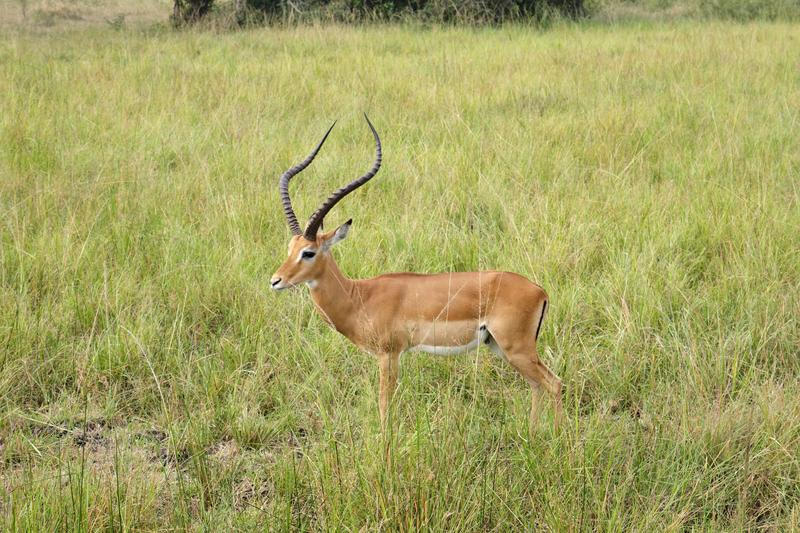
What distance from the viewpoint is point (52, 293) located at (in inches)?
162

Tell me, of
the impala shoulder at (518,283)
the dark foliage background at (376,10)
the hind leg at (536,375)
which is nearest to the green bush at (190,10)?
the dark foliage background at (376,10)

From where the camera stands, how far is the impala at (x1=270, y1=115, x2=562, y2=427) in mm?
3025

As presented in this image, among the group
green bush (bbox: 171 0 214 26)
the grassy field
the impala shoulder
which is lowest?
the grassy field

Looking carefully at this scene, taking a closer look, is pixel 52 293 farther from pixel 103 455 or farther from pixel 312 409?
pixel 312 409

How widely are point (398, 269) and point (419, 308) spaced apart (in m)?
1.24

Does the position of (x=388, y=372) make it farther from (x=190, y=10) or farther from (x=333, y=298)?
(x=190, y=10)

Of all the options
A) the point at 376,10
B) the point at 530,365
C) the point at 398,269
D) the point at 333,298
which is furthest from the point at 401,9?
the point at 530,365

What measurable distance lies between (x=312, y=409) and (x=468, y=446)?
0.76m

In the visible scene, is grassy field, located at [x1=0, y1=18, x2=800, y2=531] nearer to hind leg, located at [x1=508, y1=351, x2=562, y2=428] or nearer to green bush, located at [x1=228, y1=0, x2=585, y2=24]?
hind leg, located at [x1=508, y1=351, x2=562, y2=428]

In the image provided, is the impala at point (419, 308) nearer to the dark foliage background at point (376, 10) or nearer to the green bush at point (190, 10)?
the dark foliage background at point (376, 10)

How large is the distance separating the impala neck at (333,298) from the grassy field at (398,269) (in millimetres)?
248

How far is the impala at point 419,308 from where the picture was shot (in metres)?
3.03

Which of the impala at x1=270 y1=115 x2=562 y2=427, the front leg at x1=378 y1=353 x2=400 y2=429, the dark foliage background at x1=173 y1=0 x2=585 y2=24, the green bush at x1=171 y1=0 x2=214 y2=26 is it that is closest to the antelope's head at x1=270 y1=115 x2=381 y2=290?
the impala at x1=270 y1=115 x2=562 y2=427

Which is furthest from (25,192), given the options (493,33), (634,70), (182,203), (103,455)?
(493,33)
